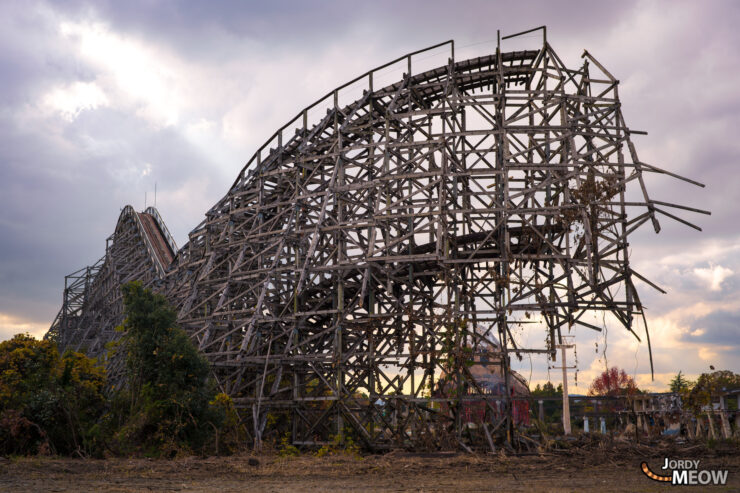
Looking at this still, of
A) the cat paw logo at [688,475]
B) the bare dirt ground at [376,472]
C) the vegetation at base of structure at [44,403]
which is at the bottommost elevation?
the bare dirt ground at [376,472]

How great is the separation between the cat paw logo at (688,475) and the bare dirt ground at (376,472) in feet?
0.63

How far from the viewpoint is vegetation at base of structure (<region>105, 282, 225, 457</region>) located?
1734 cm

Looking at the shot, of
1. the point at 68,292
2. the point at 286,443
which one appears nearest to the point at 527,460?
the point at 286,443

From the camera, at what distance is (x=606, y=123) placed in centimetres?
2164

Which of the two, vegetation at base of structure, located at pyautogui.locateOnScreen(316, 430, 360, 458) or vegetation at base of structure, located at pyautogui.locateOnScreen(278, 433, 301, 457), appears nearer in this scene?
vegetation at base of structure, located at pyautogui.locateOnScreen(278, 433, 301, 457)

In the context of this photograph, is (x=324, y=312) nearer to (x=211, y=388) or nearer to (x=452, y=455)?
(x=211, y=388)

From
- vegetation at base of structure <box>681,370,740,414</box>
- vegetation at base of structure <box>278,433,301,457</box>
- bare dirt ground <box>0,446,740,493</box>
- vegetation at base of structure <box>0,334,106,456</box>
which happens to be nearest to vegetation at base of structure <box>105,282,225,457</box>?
vegetation at base of structure <box>0,334,106,456</box>

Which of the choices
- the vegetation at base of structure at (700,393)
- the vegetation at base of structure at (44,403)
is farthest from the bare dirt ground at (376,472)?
the vegetation at base of structure at (700,393)

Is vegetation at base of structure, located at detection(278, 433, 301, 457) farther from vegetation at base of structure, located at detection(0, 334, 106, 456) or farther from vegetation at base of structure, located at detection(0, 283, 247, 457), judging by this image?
vegetation at base of structure, located at detection(0, 334, 106, 456)

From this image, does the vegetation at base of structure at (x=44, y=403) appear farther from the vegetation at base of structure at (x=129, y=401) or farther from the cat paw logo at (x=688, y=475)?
the cat paw logo at (x=688, y=475)

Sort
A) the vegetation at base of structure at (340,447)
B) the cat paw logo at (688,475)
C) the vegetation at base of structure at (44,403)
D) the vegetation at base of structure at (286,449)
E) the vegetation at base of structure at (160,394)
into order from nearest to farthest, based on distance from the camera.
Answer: the cat paw logo at (688,475)
the vegetation at base of structure at (44,403)
the vegetation at base of structure at (160,394)
the vegetation at base of structure at (286,449)
the vegetation at base of structure at (340,447)

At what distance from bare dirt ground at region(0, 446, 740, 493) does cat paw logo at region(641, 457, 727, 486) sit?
0.19 meters

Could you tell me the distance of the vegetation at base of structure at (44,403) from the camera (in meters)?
17.1

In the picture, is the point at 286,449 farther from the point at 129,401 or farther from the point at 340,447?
the point at 129,401
